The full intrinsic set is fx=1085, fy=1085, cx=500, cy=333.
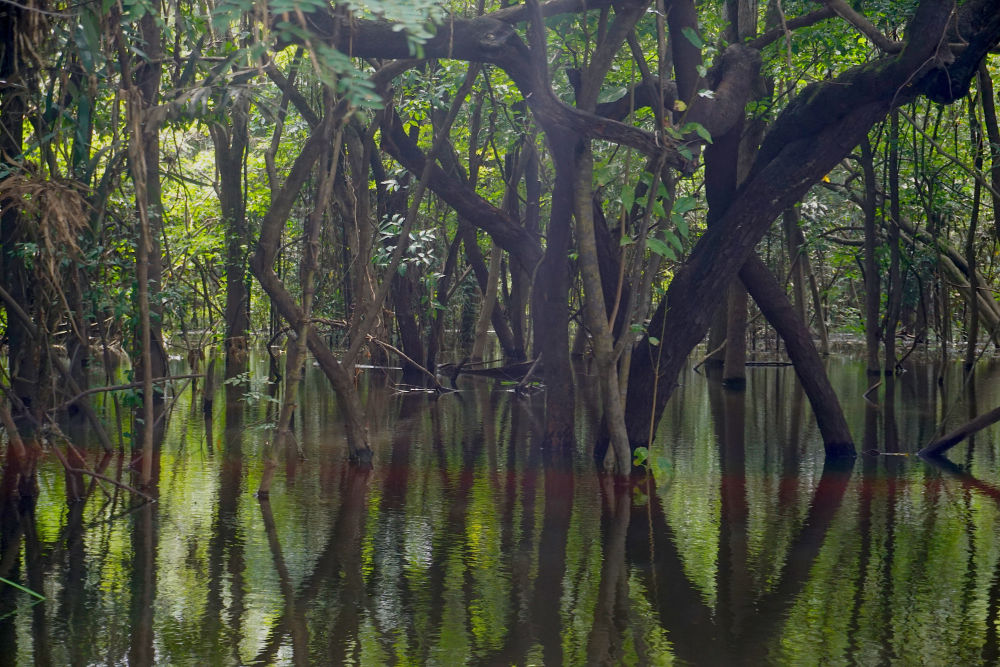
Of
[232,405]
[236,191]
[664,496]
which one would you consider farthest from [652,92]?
[236,191]

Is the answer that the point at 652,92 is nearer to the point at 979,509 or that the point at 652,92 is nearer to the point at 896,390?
the point at 979,509

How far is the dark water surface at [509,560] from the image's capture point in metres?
5.09

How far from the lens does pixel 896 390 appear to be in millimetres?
17297

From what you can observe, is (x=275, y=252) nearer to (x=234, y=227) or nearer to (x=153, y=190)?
(x=153, y=190)

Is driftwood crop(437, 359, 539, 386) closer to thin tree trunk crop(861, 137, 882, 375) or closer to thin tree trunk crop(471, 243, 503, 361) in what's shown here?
thin tree trunk crop(471, 243, 503, 361)

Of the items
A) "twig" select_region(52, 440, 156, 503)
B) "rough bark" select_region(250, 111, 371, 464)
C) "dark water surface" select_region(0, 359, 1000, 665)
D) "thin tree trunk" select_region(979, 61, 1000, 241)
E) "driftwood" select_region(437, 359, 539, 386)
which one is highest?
"thin tree trunk" select_region(979, 61, 1000, 241)

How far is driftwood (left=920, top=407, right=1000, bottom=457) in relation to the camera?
9.15m

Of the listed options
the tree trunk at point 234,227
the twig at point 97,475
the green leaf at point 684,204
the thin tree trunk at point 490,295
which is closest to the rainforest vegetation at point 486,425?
the green leaf at point 684,204

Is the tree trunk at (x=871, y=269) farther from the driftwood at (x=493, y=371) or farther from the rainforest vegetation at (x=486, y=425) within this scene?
the driftwood at (x=493, y=371)

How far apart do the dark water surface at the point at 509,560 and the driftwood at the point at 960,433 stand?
0.66 feet

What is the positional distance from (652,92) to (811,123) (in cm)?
150

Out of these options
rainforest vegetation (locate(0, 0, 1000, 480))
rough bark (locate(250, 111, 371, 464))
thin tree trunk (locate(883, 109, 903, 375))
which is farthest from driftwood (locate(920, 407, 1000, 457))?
thin tree trunk (locate(883, 109, 903, 375))

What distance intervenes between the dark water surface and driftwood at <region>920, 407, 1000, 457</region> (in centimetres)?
20

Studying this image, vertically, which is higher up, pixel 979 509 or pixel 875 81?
pixel 875 81
